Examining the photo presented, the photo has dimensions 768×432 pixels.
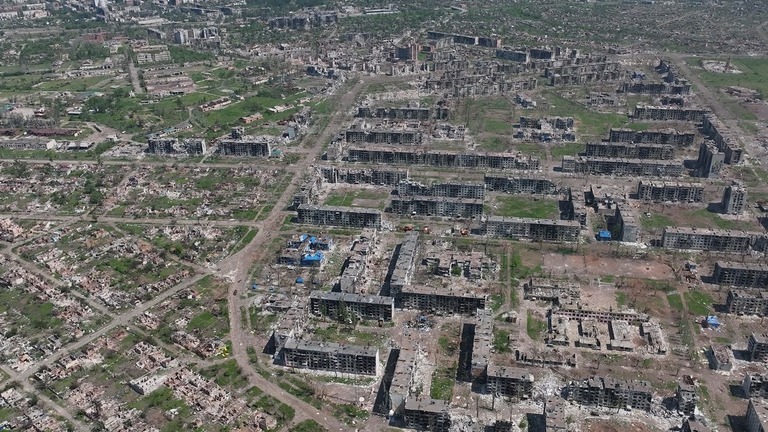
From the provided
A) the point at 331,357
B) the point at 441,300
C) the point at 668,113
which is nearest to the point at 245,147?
the point at 441,300

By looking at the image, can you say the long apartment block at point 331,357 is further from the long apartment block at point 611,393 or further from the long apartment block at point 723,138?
the long apartment block at point 723,138

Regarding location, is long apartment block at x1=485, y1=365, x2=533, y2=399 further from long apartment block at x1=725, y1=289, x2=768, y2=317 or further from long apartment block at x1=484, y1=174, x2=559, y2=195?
long apartment block at x1=484, y1=174, x2=559, y2=195

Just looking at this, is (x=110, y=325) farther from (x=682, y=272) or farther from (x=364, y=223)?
(x=682, y=272)

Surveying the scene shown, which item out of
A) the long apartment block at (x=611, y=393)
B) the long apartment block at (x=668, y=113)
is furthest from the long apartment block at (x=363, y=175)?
the long apartment block at (x=668, y=113)

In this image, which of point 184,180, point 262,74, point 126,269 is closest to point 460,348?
point 126,269

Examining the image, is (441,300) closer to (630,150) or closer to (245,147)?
(630,150)

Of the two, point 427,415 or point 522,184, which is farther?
point 522,184
